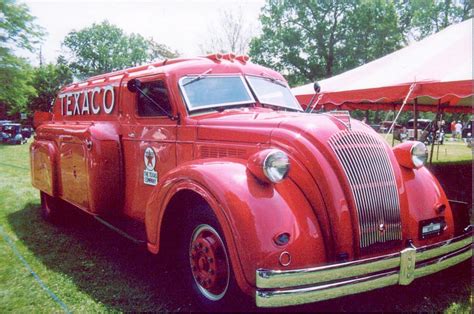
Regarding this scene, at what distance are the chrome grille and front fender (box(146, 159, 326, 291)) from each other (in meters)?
0.38

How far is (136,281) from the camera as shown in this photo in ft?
12.2

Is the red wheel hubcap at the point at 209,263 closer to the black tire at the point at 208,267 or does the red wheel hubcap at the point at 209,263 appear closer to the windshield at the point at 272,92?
the black tire at the point at 208,267

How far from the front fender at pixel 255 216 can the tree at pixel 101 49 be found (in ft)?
155

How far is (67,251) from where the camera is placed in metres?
4.59

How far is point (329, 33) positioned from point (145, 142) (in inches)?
1320

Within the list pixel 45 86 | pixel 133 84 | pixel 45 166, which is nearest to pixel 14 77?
pixel 45 86

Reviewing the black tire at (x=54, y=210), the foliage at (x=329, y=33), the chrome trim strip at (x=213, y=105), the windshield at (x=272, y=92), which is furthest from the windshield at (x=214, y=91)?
the foliage at (x=329, y=33)

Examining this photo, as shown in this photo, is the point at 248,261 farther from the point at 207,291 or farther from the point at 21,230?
the point at 21,230

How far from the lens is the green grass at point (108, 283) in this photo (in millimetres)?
3193

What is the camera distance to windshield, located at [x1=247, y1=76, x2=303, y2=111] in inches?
160

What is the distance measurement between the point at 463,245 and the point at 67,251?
4.14 m

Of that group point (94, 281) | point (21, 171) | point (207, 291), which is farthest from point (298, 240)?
point (21, 171)

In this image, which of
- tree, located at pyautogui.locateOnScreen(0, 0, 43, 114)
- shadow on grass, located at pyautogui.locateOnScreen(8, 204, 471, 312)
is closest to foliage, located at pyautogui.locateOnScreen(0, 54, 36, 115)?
tree, located at pyautogui.locateOnScreen(0, 0, 43, 114)

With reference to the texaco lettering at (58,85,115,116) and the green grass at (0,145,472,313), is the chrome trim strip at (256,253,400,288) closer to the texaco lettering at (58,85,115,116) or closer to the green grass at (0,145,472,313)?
the green grass at (0,145,472,313)
